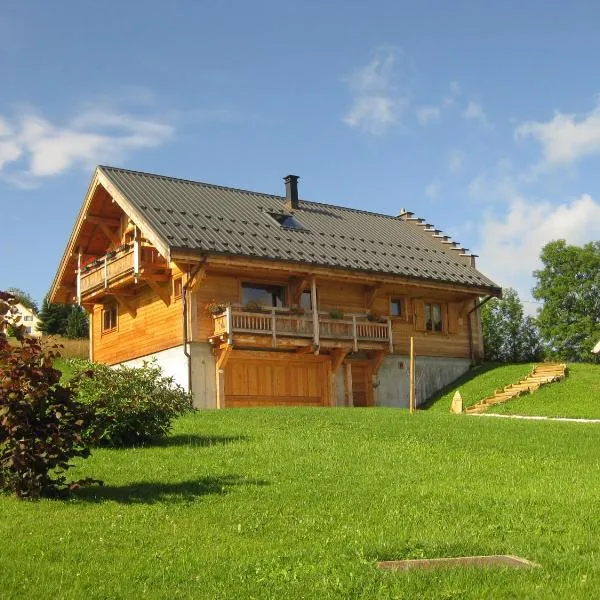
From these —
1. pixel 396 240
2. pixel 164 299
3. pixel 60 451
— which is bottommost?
pixel 60 451

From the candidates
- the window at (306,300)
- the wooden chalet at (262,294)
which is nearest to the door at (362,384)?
the wooden chalet at (262,294)

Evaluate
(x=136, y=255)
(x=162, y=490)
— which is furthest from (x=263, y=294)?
(x=162, y=490)

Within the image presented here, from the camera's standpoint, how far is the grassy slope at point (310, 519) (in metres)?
7.46

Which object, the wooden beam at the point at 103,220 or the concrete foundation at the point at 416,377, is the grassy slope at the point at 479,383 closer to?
the concrete foundation at the point at 416,377

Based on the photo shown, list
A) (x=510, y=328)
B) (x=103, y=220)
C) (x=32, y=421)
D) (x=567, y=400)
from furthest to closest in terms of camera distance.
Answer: (x=510, y=328) → (x=103, y=220) → (x=567, y=400) → (x=32, y=421)

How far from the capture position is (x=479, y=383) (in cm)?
3353

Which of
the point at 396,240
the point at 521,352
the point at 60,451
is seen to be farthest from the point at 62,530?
the point at 521,352

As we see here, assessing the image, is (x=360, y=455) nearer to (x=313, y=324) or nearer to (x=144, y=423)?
(x=144, y=423)

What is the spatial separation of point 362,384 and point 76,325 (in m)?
31.8

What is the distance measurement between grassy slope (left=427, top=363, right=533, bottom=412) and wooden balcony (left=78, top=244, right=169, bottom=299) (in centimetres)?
1125

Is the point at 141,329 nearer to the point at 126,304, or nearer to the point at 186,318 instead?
the point at 126,304

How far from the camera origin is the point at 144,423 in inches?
640

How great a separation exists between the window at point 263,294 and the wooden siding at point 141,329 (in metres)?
2.46

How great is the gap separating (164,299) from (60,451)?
63.3ft
